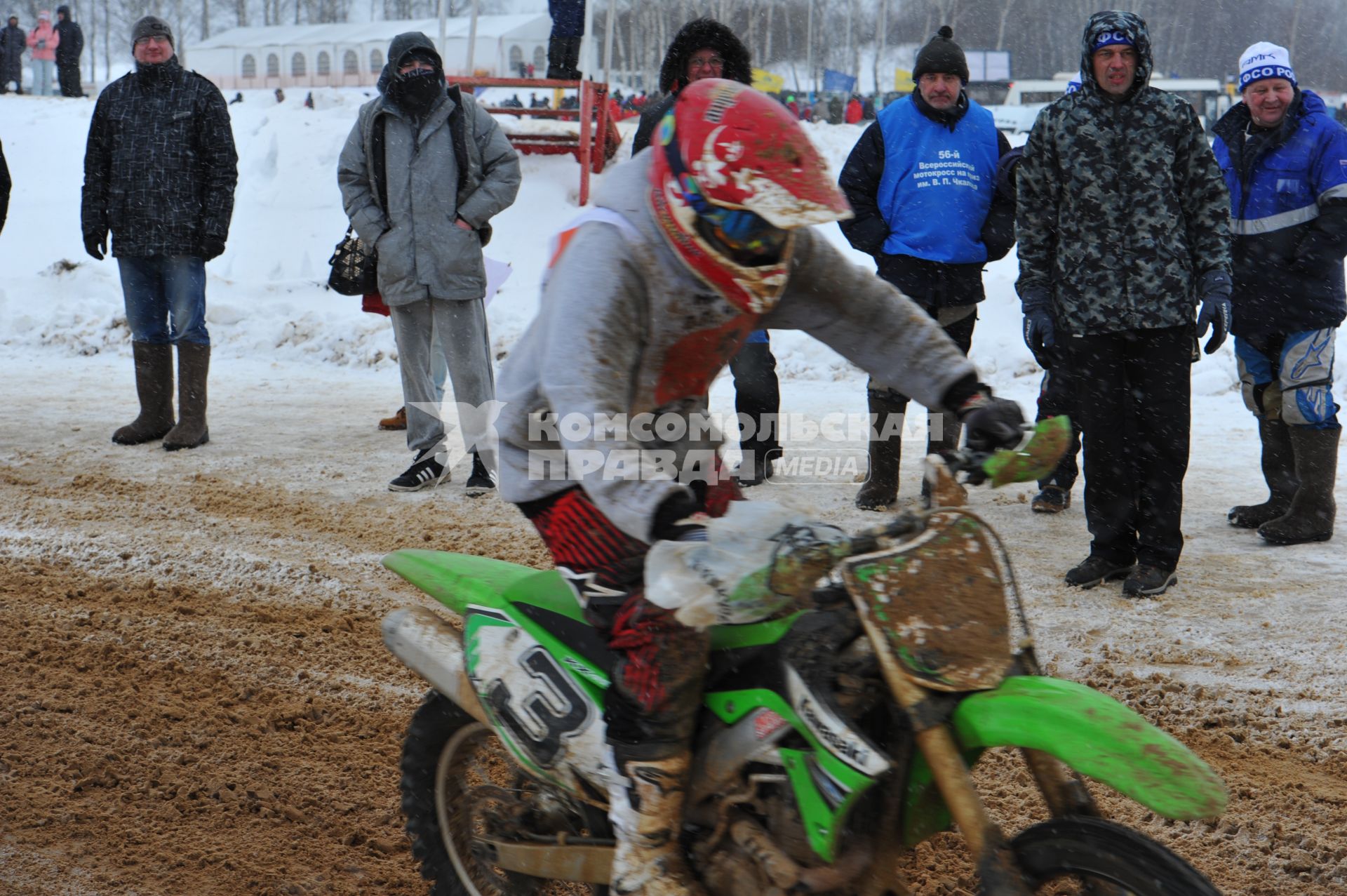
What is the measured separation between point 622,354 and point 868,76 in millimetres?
55096

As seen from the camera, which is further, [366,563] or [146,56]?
[146,56]

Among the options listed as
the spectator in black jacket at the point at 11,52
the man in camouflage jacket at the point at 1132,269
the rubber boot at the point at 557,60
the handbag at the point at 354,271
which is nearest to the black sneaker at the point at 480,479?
the handbag at the point at 354,271

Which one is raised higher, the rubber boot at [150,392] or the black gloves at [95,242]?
the black gloves at [95,242]

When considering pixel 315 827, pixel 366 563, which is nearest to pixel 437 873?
pixel 315 827

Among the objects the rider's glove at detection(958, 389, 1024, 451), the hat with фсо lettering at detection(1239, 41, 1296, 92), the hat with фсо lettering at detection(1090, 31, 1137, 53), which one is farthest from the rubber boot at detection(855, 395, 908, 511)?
the rider's glove at detection(958, 389, 1024, 451)

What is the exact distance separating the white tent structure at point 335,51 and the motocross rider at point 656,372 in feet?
137

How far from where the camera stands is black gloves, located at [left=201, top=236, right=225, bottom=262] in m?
7.68

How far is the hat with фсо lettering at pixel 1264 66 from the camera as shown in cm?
581

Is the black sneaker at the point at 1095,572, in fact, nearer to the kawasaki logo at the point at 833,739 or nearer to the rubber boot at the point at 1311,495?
the rubber boot at the point at 1311,495

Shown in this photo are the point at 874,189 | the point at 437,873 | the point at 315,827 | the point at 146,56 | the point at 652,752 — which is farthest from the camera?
the point at 146,56

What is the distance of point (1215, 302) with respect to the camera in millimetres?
5000

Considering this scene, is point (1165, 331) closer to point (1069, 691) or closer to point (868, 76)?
point (1069, 691)

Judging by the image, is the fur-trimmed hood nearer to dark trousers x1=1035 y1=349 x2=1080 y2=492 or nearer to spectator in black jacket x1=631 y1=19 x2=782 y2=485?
spectator in black jacket x1=631 y1=19 x2=782 y2=485

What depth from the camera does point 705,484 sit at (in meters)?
2.86
